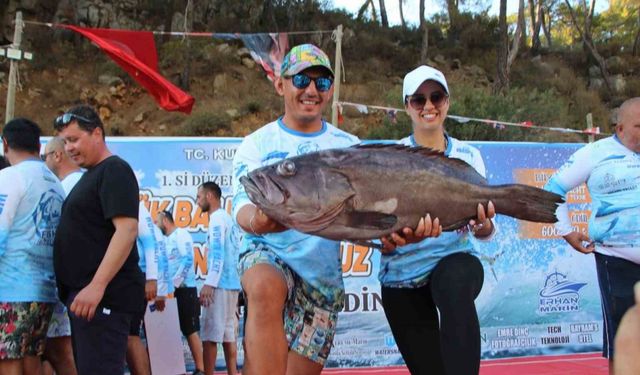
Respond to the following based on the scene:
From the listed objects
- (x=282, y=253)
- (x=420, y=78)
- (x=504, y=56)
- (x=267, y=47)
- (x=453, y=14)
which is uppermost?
(x=453, y=14)

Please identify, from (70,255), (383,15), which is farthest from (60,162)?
(383,15)

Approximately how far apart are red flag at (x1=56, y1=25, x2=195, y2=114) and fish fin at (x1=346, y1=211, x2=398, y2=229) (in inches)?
372

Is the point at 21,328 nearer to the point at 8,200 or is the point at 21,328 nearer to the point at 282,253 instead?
the point at 8,200

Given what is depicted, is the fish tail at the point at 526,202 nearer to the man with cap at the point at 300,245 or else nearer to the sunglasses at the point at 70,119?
the man with cap at the point at 300,245

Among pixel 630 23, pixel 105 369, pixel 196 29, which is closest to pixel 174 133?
pixel 196 29

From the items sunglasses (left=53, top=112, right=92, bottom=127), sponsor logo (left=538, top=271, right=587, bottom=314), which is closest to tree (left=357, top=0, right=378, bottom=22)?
sponsor logo (left=538, top=271, right=587, bottom=314)

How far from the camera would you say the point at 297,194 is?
2.89 metres

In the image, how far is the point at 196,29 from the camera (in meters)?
30.8

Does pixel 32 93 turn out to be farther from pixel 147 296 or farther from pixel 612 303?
pixel 612 303

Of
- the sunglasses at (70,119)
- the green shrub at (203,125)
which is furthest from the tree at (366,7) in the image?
the sunglasses at (70,119)

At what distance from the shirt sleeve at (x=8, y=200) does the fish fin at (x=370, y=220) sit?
2664mm

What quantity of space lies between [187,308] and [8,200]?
3.15 m

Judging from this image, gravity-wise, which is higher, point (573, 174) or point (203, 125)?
point (203, 125)

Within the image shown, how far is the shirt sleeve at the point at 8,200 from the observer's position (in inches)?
185
